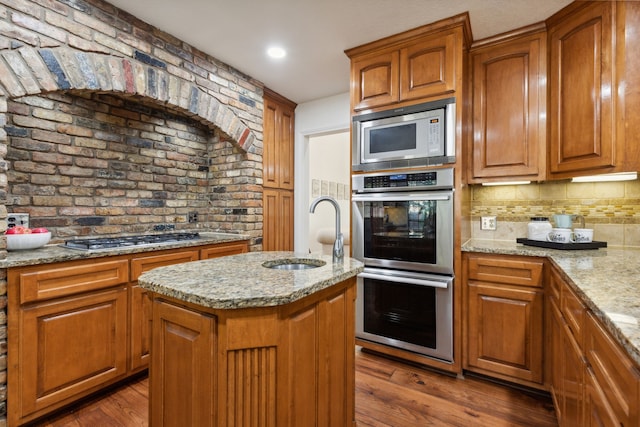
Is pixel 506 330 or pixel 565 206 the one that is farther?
pixel 565 206

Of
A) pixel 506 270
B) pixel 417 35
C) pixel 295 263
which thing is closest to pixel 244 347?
pixel 295 263

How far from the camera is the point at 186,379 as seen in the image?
3.54ft

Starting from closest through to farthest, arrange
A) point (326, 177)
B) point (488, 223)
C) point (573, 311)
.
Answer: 1. point (573, 311)
2. point (488, 223)
3. point (326, 177)

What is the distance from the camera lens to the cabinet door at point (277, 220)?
3324 millimetres

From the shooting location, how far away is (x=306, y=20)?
2.16 meters

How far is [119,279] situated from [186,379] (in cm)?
119

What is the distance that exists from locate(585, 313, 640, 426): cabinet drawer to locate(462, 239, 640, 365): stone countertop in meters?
0.05

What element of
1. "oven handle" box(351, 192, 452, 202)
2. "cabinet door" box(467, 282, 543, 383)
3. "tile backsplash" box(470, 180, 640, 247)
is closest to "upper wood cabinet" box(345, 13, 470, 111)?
"oven handle" box(351, 192, 452, 202)

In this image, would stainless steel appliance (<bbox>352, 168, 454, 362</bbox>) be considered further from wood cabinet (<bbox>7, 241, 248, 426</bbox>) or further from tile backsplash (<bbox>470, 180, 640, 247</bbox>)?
wood cabinet (<bbox>7, 241, 248, 426</bbox>)

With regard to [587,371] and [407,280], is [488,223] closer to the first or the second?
[407,280]

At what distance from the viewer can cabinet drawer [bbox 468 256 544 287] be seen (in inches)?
75.0

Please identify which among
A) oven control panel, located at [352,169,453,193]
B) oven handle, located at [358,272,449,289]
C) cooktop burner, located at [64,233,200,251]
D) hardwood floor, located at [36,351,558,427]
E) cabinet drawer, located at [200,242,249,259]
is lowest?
hardwood floor, located at [36,351,558,427]

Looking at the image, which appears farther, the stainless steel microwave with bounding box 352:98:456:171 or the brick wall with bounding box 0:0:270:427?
the stainless steel microwave with bounding box 352:98:456:171

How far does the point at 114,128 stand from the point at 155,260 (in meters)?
1.21
